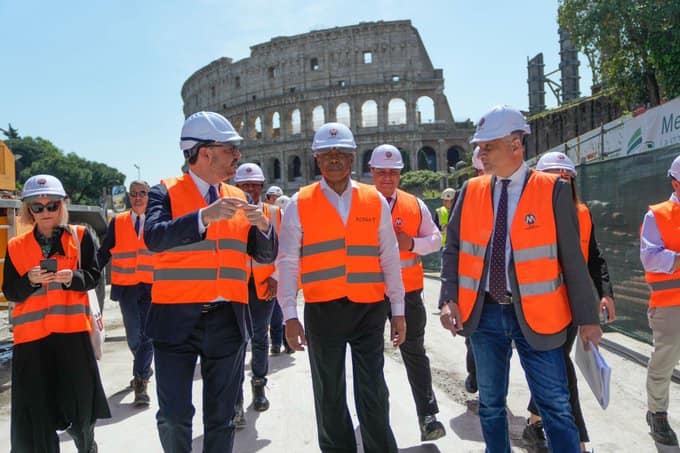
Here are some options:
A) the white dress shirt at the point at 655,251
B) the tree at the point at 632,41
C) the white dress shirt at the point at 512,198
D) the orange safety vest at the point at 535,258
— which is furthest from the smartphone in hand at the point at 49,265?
the tree at the point at 632,41

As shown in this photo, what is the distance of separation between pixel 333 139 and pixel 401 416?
8.44 ft

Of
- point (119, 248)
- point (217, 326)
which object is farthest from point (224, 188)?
point (119, 248)

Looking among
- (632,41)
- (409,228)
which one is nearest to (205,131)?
(409,228)

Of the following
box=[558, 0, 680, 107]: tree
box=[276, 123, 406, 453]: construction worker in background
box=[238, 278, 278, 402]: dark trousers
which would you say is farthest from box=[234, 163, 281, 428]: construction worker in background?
box=[558, 0, 680, 107]: tree

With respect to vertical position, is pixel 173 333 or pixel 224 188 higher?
pixel 224 188

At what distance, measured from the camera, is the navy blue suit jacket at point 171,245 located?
280 centimetres

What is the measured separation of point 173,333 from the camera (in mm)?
2920

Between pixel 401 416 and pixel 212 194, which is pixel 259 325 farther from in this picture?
pixel 212 194

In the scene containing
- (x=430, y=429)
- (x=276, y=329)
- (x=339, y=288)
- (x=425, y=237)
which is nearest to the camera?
(x=339, y=288)

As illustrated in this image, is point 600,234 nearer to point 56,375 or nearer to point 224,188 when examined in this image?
point 224,188

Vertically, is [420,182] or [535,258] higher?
[420,182]

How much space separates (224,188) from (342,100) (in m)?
Result: 59.7

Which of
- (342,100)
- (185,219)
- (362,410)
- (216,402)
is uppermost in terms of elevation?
(342,100)

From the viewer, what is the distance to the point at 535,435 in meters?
3.89
